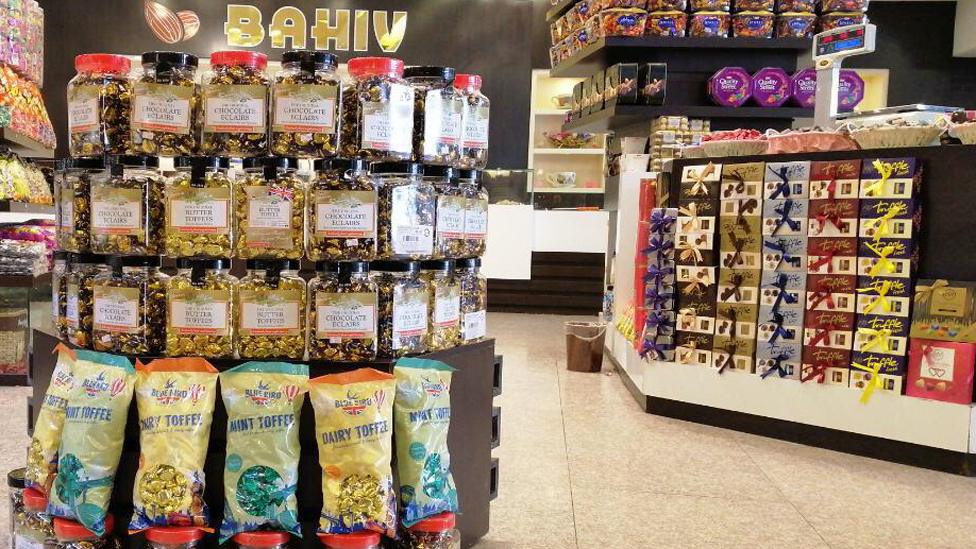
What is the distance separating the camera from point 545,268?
25.0 feet

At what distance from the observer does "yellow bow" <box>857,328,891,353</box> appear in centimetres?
326

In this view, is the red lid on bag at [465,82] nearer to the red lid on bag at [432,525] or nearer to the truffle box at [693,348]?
the red lid on bag at [432,525]

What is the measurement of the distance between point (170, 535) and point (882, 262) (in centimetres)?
287

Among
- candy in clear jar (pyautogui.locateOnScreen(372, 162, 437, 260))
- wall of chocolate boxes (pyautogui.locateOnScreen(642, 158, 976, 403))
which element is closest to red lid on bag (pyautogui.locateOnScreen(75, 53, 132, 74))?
candy in clear jar (pyautogui.locateOnScreen(372, 162, 437, 260))

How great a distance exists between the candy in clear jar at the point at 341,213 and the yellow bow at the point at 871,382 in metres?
2.41

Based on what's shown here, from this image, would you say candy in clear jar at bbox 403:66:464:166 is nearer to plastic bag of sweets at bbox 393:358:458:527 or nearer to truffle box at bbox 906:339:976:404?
plastic bag of sweets at bbox 393:358:458:527

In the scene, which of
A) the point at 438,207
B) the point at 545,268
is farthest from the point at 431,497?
the point at 545,268

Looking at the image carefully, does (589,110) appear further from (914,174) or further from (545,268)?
(914,174)

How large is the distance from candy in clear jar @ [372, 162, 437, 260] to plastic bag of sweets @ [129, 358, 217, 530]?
504mm

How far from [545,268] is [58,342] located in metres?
5.81

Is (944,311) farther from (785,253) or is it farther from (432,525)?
(432,525)

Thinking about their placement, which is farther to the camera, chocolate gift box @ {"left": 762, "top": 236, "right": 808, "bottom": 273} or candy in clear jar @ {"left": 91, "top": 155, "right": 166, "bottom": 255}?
chocolate gift box @ {"left": 762, "top": 236, "right": 808, "bottom": 273}

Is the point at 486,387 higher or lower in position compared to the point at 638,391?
higher

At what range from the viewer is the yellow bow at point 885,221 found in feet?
10.5
